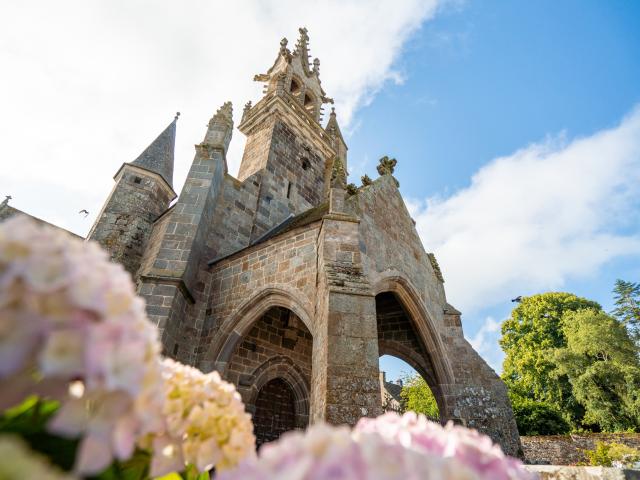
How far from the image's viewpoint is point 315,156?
16062 mm

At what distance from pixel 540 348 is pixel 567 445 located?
11070 millimetres

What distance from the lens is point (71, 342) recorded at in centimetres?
53

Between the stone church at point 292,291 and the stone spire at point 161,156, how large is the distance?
0.37 ft

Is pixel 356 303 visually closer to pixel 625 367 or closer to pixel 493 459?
pixel 493 459

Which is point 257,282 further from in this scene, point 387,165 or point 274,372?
point 387,165

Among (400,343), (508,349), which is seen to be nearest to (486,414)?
(400,343)

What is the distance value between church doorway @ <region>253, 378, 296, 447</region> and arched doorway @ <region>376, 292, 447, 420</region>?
2884mm

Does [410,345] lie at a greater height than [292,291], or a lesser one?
lesser

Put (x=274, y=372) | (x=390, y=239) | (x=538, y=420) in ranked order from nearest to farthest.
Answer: (x=390, y=239) → (x=274, y=372) → (x=538, y=420)

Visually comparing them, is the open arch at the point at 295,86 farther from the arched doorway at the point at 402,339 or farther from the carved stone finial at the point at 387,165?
the arched doorway at the point at 402,339

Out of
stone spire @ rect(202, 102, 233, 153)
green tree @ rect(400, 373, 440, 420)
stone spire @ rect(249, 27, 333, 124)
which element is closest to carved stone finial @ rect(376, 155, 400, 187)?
stone spire @ rect(202, 102, 233, 153)

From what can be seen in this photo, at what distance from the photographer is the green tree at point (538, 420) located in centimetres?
2077

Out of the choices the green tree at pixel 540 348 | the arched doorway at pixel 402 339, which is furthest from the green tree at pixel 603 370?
the arched doorway at pixel 402 339

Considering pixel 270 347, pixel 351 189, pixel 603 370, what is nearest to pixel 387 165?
pixel 351 189
